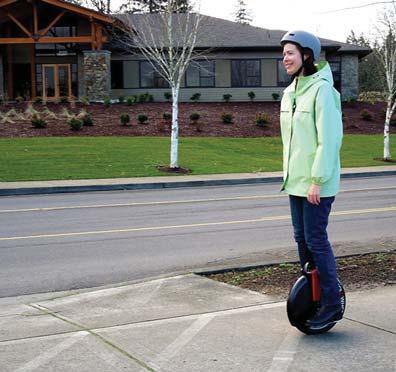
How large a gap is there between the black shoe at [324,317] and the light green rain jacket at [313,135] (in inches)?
32.6

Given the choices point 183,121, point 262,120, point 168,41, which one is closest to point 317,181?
point 168,41

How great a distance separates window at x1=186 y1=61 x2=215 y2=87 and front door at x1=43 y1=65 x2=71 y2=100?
24.5 feet

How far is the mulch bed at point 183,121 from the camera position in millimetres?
30344

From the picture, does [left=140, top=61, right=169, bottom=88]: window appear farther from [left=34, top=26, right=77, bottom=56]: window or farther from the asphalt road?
the asphalt road

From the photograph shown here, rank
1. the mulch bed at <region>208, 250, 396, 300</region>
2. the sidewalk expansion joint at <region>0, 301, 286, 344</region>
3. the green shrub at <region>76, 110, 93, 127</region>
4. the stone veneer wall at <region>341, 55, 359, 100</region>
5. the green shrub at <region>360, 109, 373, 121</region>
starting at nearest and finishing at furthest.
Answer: the sidewalk expansion joint at <region>0, 301, 286, 344</region>, the mulch bed at <region>208, 250, 396, 300</region>, the green shrub at <region>76, 110, 93, 127</region>, the green shrub at <region>360, 109, 373, 121</region>, the stone veneer wall at <region>341, 55, 359, 100</region>

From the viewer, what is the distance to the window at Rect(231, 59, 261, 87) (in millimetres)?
42281

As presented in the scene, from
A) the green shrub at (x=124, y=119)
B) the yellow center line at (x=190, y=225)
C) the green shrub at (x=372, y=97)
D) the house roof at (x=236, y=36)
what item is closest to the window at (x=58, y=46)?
the house roof at (x=236, y=36)

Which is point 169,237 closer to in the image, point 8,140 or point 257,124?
point 8,140

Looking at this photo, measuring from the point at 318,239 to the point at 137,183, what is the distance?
14286 mm

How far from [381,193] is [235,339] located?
12.2m

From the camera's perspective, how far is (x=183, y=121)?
34344mm

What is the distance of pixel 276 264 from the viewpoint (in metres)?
7.14

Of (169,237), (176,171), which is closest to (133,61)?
(176,171)

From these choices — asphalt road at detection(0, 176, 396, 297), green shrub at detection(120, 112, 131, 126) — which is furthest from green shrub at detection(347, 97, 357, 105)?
asphalt road at detection(0, 176, 396, 297)
